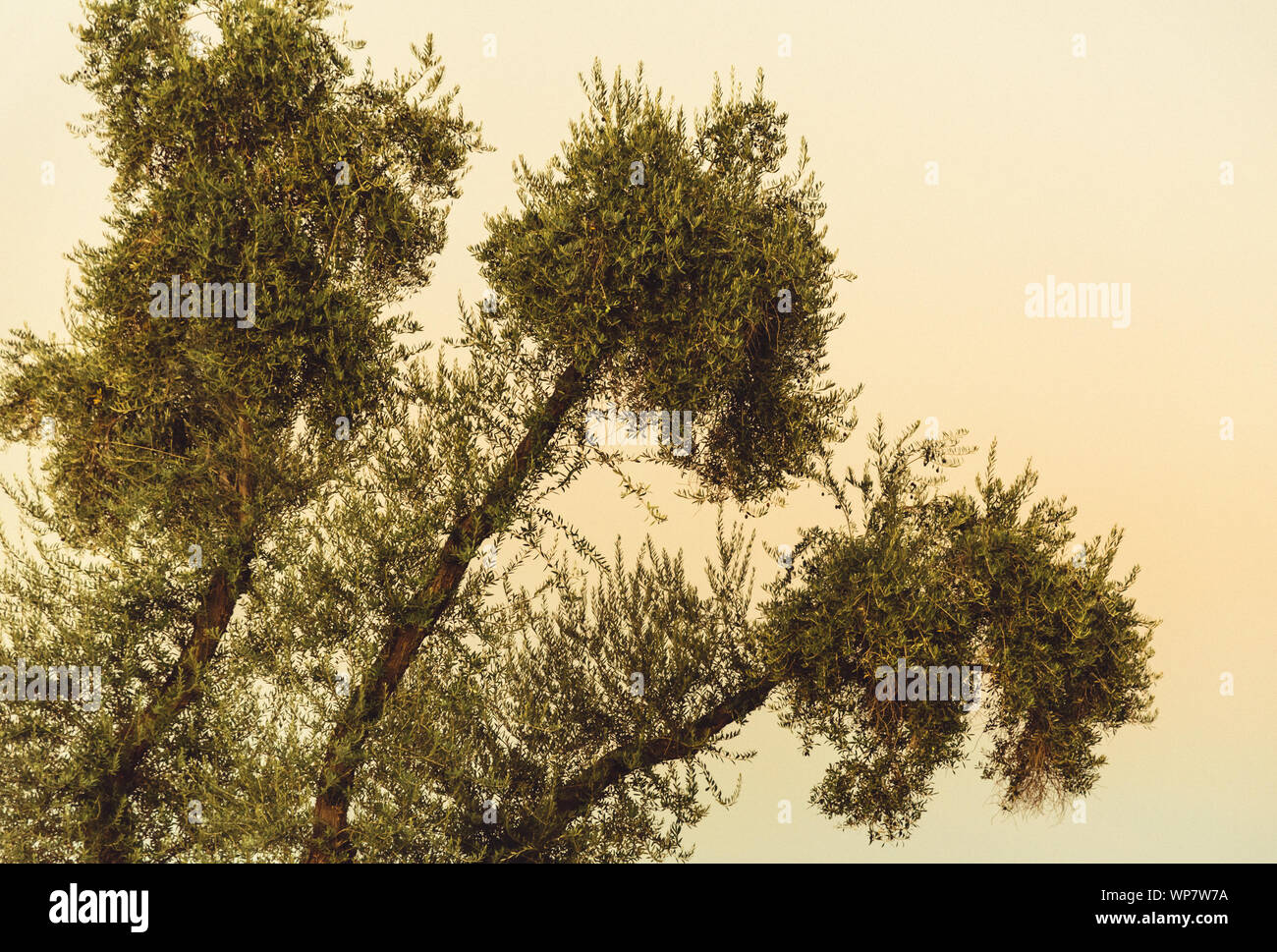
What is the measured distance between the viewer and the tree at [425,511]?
11008mm

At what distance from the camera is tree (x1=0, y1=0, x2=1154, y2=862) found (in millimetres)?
11008

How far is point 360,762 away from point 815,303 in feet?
22.3

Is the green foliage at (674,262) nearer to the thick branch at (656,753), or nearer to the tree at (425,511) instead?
the tree at (425,511)

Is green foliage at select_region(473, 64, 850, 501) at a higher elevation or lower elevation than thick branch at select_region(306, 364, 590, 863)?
higher

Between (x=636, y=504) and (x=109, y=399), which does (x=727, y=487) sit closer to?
(x=636, y=504)

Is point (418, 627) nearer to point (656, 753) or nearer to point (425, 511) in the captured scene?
point (425, 511)

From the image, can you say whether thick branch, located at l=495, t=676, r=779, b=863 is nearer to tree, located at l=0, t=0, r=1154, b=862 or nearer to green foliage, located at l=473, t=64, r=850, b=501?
tree, located at l=0, t=0, r=1154, b=862

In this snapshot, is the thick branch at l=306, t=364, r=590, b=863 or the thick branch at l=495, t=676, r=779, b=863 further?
the thick branch at l=495, t=676, r=779, b=863

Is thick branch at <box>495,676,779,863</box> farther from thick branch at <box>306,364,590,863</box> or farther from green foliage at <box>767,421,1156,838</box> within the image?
thick branch at <box>306,364,590,863</box>

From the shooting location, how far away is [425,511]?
11711 millimetres

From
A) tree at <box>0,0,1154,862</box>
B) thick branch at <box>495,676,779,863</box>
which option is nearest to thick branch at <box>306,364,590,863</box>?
tree at <box>0,0,1154,862</box>

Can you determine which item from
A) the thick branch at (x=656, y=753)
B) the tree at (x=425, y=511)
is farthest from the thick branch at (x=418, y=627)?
the thick branch at (x=656, y=753)

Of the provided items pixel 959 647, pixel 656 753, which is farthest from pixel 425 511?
pixel 959 647
